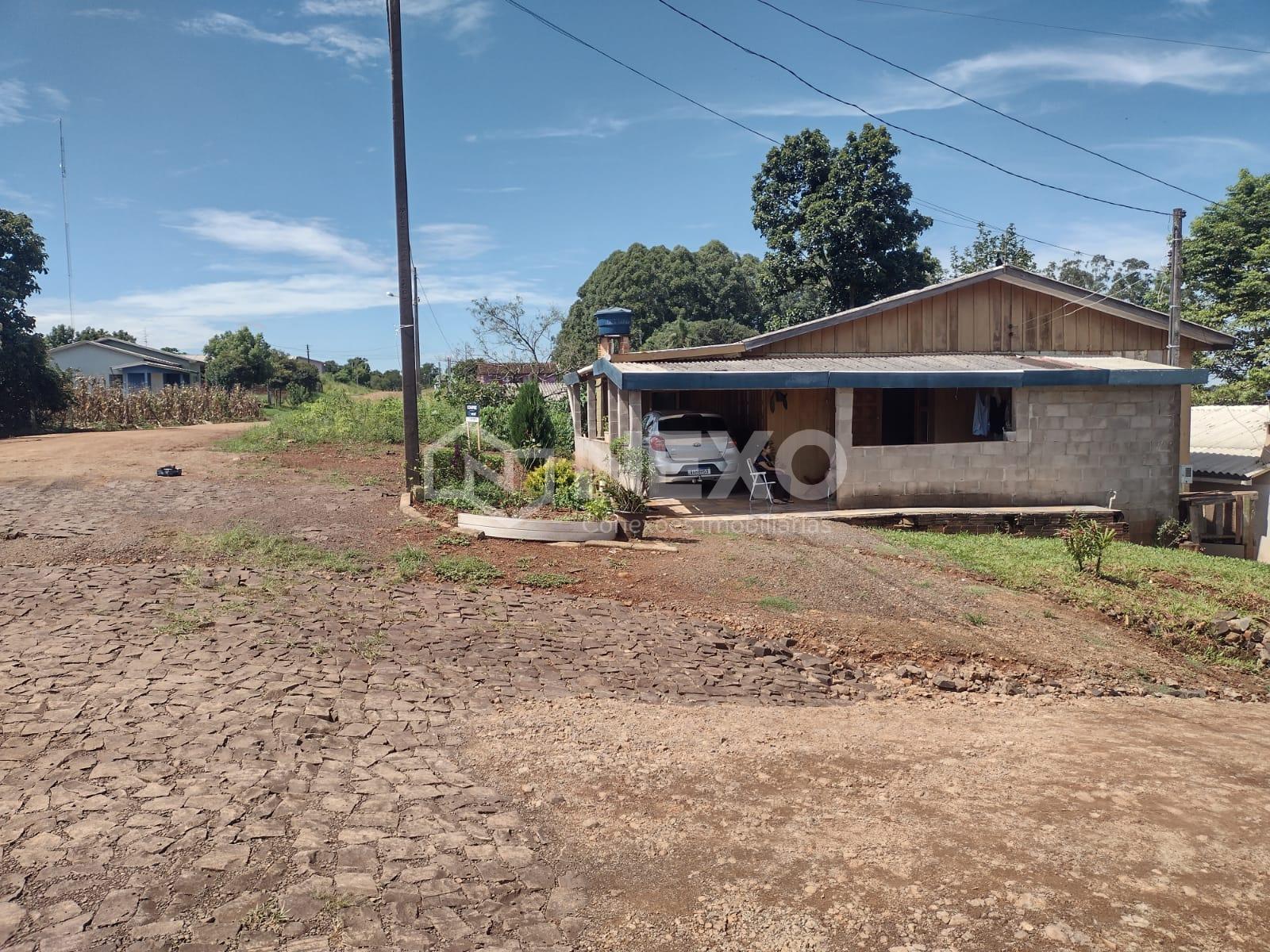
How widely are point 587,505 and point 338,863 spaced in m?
7.68

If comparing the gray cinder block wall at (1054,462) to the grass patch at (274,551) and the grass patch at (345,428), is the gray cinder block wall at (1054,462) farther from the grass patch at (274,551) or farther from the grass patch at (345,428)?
the grass patch at (345,428)

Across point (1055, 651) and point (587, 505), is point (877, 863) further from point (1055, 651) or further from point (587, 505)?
point (587, 505)

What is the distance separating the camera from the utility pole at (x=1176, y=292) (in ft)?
48.7

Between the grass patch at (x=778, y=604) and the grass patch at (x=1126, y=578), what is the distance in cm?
297

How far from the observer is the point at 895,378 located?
528 inches

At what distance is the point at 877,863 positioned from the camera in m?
4.14

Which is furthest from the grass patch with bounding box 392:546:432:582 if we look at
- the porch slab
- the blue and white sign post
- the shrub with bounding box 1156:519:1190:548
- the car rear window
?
the shrub with bounding box 1156:519:1190:548

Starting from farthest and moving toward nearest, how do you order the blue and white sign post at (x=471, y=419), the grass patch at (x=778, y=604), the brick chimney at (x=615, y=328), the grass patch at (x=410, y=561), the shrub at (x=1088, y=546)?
the brick chimney at (x=615, y=328) < the blue and white sign post at (x=471, y=419) < the shrub at (x=1088, y=546) < the grass patch at (x=410, y=561) < the grass patch at (x=778, y=604)

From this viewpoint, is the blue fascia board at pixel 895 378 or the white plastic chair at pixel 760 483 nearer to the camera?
the blue fascia board at pixel 895 378

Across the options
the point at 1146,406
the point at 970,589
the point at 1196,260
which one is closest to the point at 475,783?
the point at 970,589

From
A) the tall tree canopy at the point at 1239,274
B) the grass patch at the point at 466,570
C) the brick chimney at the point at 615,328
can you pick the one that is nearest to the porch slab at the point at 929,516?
the brick chimney at the point at 615,328

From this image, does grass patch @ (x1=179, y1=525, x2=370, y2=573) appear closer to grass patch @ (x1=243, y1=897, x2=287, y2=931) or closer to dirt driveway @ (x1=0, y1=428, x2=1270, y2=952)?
dirt driveway @ (x1=0, y1=428, x2=1270, y2=952)

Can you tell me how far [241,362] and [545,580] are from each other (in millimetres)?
47107

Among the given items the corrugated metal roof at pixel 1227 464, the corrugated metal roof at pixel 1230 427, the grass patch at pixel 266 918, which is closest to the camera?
the grass patch at pixel 266 918
